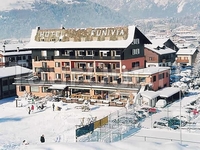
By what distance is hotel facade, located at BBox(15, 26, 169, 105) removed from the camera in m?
38.9

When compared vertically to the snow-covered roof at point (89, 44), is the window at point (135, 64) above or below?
below

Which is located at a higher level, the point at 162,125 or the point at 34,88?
the point at 34,88

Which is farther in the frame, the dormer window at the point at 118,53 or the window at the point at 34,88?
the window at the point at 34,88

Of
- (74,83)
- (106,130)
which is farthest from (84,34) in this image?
(106,130)

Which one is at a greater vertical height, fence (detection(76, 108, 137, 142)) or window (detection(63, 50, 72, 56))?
window (detection(63, 50, 72, 56))

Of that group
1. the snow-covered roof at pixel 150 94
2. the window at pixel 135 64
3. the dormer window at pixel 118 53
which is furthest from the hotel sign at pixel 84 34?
the snow-covered roof at pixel 150 94

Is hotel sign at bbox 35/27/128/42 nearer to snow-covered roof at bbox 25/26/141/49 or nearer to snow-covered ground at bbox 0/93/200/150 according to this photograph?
snow-covered roof at bbox 25/26/141/49

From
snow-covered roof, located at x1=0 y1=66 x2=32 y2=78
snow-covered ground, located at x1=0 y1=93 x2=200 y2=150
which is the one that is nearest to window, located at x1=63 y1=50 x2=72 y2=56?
snow-covered roof, located at x1=0 y1=66 x2=32 y2=78

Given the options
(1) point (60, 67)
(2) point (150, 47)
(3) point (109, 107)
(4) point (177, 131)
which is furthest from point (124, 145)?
(2) point (150, 47)

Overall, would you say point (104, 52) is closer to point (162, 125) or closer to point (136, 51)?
point (136, 51)

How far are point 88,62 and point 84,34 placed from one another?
355 cm

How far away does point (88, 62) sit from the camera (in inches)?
1634

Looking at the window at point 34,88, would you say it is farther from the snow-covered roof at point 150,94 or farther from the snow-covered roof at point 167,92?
the snow-covered roof at point 167,92

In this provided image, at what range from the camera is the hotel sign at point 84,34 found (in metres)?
40.9
